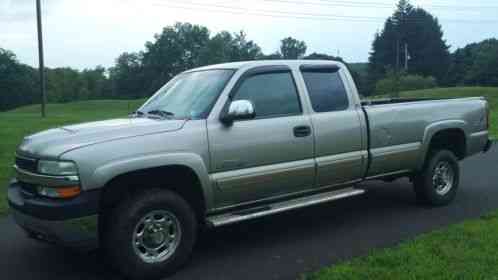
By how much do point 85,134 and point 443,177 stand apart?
16.2 feet

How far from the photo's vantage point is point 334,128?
594cm

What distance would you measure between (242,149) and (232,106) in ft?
1.41

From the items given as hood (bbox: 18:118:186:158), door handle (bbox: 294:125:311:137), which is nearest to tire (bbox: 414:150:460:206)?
door handle (bbox: 294:125:311:137)

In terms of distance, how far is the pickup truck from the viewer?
4.44 meters

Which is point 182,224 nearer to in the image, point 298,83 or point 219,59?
point 298,83

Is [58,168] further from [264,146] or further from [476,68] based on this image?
[476,68]

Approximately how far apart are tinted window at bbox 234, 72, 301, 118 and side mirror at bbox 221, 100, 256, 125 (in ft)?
1.02

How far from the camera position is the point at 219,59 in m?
90.6

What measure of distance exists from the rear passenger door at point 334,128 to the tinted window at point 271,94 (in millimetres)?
240

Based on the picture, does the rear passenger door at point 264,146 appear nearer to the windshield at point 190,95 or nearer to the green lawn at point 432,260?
the windshield at point 190,95

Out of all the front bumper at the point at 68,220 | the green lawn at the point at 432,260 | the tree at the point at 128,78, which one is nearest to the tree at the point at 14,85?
the tree at the point at 128,78

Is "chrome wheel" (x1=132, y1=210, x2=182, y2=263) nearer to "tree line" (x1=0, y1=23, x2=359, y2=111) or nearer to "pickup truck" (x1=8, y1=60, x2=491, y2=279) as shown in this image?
"pickup truck" (x1=8, y1=60, x2=491, y2=279)

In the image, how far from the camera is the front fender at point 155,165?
4383 mm

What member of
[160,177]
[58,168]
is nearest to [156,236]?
[160,177]
